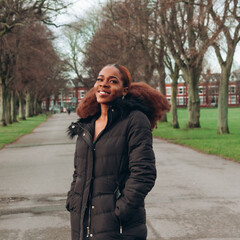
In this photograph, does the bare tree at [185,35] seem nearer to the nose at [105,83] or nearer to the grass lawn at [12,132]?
the grass lawn at [12,132]

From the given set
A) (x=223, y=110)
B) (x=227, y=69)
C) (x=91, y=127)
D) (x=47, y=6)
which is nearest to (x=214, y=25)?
(x=227, y=69)

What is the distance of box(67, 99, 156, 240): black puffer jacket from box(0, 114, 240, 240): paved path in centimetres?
245

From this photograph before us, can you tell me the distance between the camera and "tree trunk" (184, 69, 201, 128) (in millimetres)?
26425

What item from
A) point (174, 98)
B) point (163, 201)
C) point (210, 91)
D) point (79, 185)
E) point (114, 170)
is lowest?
point (163, 201)

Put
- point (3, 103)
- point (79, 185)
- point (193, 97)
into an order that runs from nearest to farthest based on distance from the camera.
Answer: point (79, 185)
point (193, 97)
point (3, 103)

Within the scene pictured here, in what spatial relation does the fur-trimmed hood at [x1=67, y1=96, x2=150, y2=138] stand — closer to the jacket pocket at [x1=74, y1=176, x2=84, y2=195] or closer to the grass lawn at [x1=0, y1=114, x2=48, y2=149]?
the jacket pocket at [x1=74, y1=176, x2=84, y2=195]

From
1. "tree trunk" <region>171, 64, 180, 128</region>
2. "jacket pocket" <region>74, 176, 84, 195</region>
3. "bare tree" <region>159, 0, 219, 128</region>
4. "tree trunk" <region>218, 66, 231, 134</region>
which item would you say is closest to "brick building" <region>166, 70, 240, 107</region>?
"tree trunk" <region>171, 64, 180, 128</region>

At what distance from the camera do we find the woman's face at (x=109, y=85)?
305 cm

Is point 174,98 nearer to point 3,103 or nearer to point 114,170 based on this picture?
point 3,103

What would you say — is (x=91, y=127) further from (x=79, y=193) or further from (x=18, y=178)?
(x=18, y=178)

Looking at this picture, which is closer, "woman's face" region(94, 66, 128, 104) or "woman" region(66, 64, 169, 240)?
"woman" region(66, 64, 169, 240)

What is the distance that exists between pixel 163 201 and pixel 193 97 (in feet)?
68.2

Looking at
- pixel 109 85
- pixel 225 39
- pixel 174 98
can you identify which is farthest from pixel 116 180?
pixel 174 98

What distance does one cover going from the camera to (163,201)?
7215 millimetres
